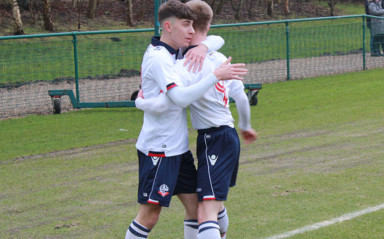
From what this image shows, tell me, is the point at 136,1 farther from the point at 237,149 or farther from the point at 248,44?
the point at 237,149

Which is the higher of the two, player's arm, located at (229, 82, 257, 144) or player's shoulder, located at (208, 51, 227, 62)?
player's shoulder, located at (208, 51, 227, 62)

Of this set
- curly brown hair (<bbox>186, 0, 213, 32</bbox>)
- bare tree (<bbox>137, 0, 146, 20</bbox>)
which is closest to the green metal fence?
curly brown hair (<bbox>186, 0, 213, 32</bbox>)

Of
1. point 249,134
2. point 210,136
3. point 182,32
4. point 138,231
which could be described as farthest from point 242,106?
point 138,231

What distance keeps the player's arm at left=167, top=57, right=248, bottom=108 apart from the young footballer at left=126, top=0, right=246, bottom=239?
3cm

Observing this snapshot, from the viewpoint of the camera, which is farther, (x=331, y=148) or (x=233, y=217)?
(x=331, y=148)

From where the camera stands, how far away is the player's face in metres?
4.45

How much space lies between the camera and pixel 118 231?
592 cm

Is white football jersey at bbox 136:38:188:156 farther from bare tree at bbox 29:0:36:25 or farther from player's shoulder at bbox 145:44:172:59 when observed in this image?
bare tree at bbox 29:0:36:25

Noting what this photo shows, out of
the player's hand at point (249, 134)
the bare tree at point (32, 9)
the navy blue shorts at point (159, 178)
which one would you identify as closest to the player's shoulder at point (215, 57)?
the player's hand at point (249, 134)

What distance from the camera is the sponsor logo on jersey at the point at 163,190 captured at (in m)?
4.50

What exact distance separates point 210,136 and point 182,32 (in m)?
0.73

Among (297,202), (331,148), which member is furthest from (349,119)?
(297,202)

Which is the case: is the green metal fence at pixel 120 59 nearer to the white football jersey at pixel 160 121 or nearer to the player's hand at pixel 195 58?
the white football jersey at pixel 160 121

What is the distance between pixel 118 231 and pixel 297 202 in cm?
180
